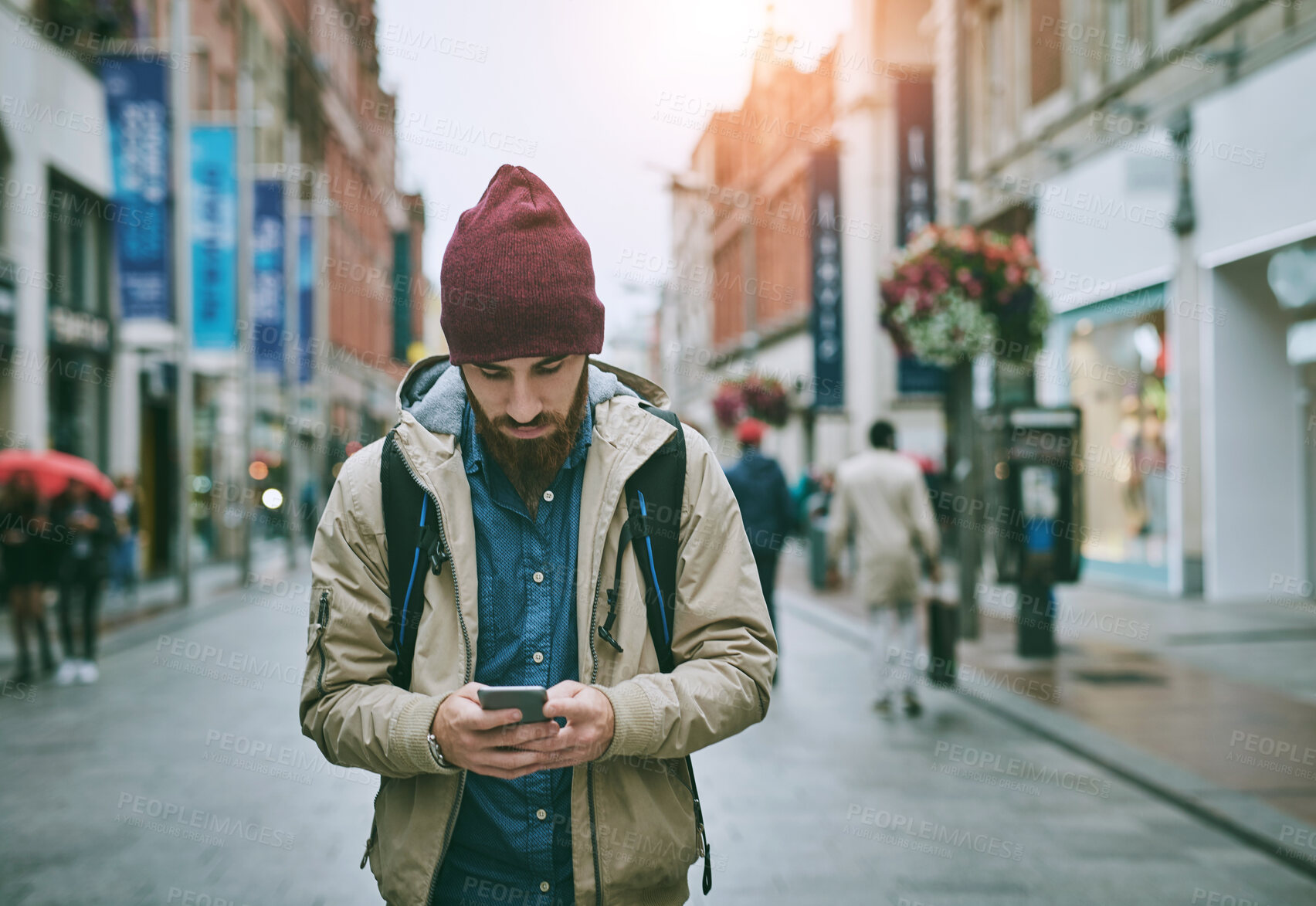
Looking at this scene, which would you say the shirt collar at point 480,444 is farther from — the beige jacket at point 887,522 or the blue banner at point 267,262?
the blue banner at point 267,262

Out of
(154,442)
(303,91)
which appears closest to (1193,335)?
(154,442)

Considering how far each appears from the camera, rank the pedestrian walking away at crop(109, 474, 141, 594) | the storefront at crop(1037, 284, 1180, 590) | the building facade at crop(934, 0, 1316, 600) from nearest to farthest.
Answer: the building facade at crop(934, 0, 1316, 600) → the storefront at crop(1037, 284, 1180, 590) → the pedestrian walking away at crop(109, 474, 141, 594)

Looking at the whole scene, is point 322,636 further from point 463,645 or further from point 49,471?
point 49,471

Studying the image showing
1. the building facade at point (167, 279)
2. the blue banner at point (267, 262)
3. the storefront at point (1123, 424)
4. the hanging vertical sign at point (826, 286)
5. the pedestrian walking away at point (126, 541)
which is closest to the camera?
the building facade at point (167, 279)

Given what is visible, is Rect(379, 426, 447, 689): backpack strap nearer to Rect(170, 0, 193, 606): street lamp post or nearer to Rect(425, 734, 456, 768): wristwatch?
Rect(425, 734, 456, 768): wristwatch

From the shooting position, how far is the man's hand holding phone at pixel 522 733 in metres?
1.67

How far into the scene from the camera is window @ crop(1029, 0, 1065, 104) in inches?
696

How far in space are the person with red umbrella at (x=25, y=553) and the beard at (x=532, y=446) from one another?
341 inches

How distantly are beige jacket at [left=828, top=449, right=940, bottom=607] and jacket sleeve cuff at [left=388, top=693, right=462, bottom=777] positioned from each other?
6.75 metres

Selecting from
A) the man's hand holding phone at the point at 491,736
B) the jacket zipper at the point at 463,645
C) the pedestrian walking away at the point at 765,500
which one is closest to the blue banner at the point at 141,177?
the pedestrian walking away at the point at 765,500

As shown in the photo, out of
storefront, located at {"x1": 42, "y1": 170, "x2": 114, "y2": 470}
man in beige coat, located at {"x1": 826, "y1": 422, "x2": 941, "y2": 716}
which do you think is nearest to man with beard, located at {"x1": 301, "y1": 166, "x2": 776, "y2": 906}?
man in beige coat, located at {"x1": 826, "y1": 422, "x2": 941, "y2": 716}

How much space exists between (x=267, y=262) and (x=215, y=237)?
375 cm

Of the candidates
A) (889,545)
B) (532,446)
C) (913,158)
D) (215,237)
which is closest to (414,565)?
(532,446)

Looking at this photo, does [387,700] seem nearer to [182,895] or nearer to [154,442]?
[182,895]
